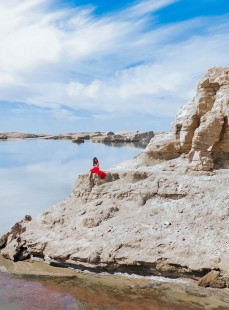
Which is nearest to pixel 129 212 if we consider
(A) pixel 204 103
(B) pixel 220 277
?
(B) pixel 220 277

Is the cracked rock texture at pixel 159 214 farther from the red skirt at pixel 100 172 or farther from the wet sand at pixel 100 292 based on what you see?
the wet sand at pixel 100 292

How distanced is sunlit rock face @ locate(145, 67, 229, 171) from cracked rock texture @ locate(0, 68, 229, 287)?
6 cm

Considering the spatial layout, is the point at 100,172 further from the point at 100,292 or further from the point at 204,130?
the point at 100,292

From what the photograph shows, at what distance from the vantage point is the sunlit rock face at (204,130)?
2462cm

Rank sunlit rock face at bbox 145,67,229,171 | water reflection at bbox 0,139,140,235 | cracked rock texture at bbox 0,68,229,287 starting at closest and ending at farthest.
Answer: cracked rock texture at bbox 0,68,229,287 < sunlit rock face at bbox 145,67,229,171 < water reflection at bbox 0,139,140,235

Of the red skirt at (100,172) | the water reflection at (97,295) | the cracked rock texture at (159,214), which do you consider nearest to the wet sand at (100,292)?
the water reflection at (97,295)

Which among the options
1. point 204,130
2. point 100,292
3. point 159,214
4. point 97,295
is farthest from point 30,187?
point 97,295

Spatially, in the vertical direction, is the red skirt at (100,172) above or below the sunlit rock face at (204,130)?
below

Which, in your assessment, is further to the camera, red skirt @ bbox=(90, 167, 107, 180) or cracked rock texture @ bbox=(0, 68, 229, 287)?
red skirt @ bbox=(90, 167, 107, 180)

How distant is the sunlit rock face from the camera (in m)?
24.6

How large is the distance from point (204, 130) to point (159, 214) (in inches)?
243

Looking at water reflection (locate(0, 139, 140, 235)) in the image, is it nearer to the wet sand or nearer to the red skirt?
the red skirt

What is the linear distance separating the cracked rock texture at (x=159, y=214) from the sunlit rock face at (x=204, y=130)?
56 mm

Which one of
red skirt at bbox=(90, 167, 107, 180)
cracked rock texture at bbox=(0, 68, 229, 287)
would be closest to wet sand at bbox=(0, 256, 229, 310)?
cracked rock texture at bbox=(0, 68, 229, 287)
